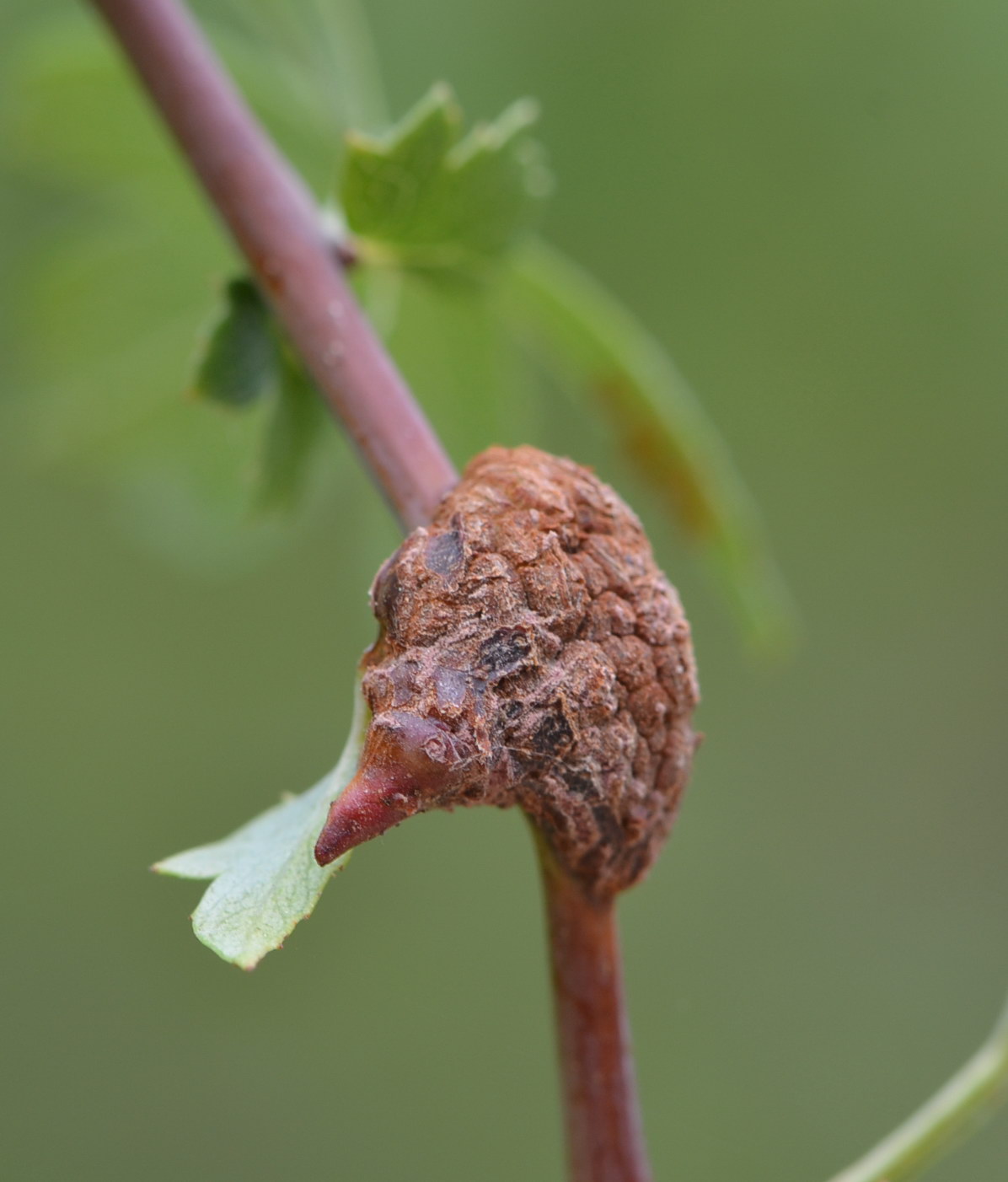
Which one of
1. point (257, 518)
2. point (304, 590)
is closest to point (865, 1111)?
point (304, 590)

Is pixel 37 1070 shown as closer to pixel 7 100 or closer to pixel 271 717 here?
pixel 271 717

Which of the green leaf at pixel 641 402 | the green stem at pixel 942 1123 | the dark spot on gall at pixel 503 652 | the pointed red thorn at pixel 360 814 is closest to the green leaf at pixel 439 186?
the green leaf at pixel 641 402

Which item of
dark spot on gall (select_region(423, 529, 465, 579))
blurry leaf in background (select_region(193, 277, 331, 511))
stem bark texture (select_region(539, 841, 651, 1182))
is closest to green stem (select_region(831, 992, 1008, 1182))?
stem bark texture (select_region(539, 841, 651, 1182))

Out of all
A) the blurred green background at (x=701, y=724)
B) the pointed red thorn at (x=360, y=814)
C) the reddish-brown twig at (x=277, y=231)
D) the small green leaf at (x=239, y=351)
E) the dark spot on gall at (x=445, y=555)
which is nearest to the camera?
the pointed red thorn at (x=360, y=814)

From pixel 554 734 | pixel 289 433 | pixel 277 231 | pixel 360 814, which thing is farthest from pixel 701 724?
pixel 360 814

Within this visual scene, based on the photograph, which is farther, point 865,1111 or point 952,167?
point 865,1111

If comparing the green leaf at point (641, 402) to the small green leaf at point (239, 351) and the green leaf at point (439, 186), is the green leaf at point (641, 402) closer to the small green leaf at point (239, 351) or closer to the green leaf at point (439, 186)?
the green leaf at point (439, 186)

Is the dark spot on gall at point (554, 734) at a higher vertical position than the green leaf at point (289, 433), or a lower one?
lower
